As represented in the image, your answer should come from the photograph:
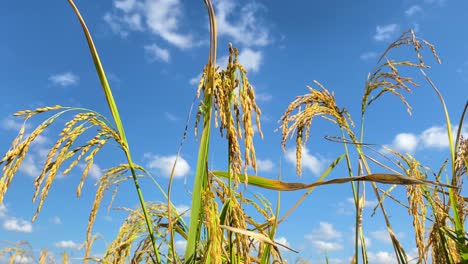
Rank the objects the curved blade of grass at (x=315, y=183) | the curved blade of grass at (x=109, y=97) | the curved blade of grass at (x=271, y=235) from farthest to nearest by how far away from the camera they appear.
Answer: the curved blade of grass at (x=271, y=235), the curved blade of grass at (x=109, y=97), the curved blade of grass at (x=315, y=183)

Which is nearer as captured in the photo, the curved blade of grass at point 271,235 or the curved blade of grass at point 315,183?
the curved blade of grass at point 315,183

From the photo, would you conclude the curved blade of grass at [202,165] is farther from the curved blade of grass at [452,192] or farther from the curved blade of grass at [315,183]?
the curved blade of grass at [452,192]

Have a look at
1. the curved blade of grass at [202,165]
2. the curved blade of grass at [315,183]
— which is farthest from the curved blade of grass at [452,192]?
the curved blade of grass at [202,165]

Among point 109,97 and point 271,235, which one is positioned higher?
point 109,97

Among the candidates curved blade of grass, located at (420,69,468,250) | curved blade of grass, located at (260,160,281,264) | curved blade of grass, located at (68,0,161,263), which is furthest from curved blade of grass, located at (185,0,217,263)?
curved blade of grass, located at (420,69,468,250)

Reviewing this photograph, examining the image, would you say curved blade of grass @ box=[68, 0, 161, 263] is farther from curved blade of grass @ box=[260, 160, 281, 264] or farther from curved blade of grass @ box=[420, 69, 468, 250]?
curved blade of grass @ box=[420, 69, 468, 250]

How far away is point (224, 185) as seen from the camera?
1.96 metres

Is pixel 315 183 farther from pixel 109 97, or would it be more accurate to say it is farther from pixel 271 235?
pixel 109 97

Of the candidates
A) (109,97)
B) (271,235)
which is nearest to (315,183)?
(271,235)

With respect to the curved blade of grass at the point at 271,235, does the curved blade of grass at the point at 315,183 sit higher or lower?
higher

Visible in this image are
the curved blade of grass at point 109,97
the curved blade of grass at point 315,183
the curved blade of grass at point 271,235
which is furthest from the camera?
the curved blade of grass at point 271,235

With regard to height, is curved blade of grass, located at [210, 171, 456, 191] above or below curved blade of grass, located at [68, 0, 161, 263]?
below

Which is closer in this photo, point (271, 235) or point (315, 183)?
point (315, 183)

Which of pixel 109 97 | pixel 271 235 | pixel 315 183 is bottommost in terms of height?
pixel 271 235
